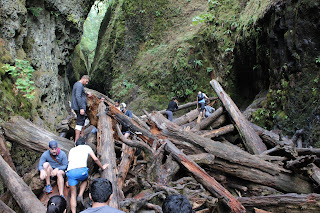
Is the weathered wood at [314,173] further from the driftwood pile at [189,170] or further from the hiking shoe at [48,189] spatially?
the hiking shoe at [48,189]

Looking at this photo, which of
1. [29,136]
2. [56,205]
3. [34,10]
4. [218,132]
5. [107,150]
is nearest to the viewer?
[56,205]

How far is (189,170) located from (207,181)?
41 cm

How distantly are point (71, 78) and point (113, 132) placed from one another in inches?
788

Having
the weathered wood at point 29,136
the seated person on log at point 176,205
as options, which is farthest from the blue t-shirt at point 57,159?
the seated person on log at point 176,205

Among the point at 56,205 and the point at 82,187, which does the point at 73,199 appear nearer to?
the point at 82,187

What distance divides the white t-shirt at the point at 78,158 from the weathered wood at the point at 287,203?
287 centimetres

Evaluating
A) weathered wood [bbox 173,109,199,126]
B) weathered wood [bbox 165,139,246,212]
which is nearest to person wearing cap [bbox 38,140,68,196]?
weathered wood [bbox 165,139,246,212]

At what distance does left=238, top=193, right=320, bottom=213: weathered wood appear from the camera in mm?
3389

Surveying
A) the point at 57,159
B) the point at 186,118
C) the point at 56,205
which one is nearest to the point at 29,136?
the point at 57,159

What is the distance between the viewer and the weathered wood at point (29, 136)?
5.17 m

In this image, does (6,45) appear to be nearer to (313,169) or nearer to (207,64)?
(313,169)

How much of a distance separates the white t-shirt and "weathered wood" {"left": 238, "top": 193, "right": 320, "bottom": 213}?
2.87 metres

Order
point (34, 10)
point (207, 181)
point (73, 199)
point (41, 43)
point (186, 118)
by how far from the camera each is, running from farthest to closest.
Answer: point (41, 43)
point (34, 10)
point (186, 118)
point (207, 181)
point (73, 199)

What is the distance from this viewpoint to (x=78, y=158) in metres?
4.15
